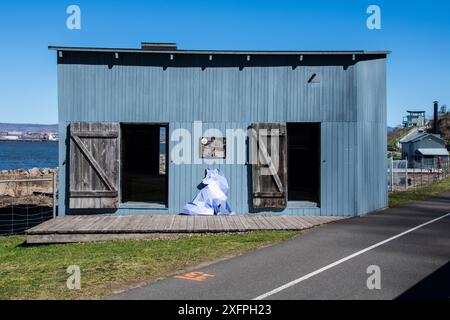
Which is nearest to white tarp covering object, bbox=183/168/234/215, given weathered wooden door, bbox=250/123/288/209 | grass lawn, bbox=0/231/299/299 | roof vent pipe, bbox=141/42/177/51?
weathered wooden door, bbox=250/123/288/209

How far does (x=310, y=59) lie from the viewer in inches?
552

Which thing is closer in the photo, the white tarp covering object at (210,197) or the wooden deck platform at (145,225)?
the wooden deck platform at (145,225)

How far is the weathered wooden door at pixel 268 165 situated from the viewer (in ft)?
45.1

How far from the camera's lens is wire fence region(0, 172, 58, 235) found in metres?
15.4

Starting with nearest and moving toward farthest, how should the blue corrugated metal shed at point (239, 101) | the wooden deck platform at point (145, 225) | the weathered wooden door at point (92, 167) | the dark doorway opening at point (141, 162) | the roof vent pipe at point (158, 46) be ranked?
the wooden deck platform at point (145, 225), the weathered wooden door at point (92, 167), the blue corrugated metal shed at point (239, 101), the roof vent pipe at point (158, 46), the dark doorway opening at point (141, 162)

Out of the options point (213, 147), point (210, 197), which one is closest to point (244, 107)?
point (213, 147)

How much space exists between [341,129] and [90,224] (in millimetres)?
8251

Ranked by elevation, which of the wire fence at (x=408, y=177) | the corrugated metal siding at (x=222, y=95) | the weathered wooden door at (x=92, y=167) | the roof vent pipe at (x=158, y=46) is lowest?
the wire fence at (x=408, y=177)

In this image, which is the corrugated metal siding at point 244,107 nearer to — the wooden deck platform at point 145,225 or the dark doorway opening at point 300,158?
the wooden deck platform at point 145,225

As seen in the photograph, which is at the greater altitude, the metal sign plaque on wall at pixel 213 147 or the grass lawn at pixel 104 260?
the metal sign plaque on wall at pixel 213 147

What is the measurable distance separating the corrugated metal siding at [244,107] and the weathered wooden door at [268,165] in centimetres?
41

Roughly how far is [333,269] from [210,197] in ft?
20.7

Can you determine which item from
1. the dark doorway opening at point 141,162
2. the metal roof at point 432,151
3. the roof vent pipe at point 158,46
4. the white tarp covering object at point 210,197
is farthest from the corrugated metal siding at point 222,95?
the metal roof at point 432,151
